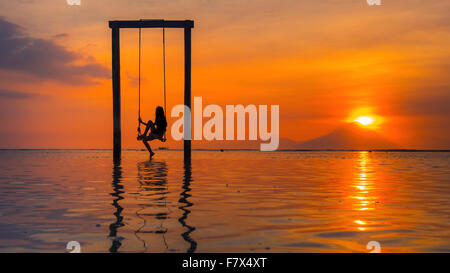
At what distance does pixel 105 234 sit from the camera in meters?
5.32

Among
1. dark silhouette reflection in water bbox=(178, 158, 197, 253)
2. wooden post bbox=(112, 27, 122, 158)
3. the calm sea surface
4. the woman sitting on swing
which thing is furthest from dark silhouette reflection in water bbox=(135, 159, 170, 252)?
wooden post bbox=(112, 27, 122, 158)

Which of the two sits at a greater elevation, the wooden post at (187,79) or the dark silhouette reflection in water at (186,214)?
the wooden post at (187,79)

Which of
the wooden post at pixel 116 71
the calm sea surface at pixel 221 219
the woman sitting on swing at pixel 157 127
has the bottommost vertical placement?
the calm sea surface at pixel 221 219

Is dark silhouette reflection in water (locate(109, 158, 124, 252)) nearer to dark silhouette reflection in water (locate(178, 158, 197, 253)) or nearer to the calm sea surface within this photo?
the calm sea surface

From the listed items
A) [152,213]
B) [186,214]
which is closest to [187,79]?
[152,213]

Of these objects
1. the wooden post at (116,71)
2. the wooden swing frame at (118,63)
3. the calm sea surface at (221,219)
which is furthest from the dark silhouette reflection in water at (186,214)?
the wooden post at (116,71)

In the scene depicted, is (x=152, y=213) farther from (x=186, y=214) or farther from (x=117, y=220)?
(x=117, y=220)

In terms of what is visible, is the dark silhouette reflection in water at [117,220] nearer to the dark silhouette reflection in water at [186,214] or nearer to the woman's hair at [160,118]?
the dark silhouette reflection in water at [186,214]

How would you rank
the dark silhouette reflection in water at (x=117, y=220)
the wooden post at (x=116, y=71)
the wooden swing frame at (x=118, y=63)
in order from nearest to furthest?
the dark silhouette reflection in water at (x=117, y=220)
the wooden swing frame at (x=118, y=63)
the wooden post at (x=116, y=71)

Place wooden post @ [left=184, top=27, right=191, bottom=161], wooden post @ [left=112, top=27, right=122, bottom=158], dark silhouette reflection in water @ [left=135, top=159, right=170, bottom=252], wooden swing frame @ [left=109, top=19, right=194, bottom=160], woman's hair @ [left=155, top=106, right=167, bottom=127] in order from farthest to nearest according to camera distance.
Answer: wooden post @ [left=112, top=27, right=122, bottom=158] → wooden swing frame @ [left=109, top=19, right=194, bottom=160] → wooden post @ [left=184, top=27, right=191, bottom=161] → woman's hair @ [left=155, top=106, right=167, bottom=127] → dark silhouette reflection in water @ [left=135, top=159, right=170, bottom=252]

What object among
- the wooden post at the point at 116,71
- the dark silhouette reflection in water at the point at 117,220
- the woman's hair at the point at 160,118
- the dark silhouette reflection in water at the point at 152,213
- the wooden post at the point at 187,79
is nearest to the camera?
the dark silhouette reflection in water at the point at 117,220
